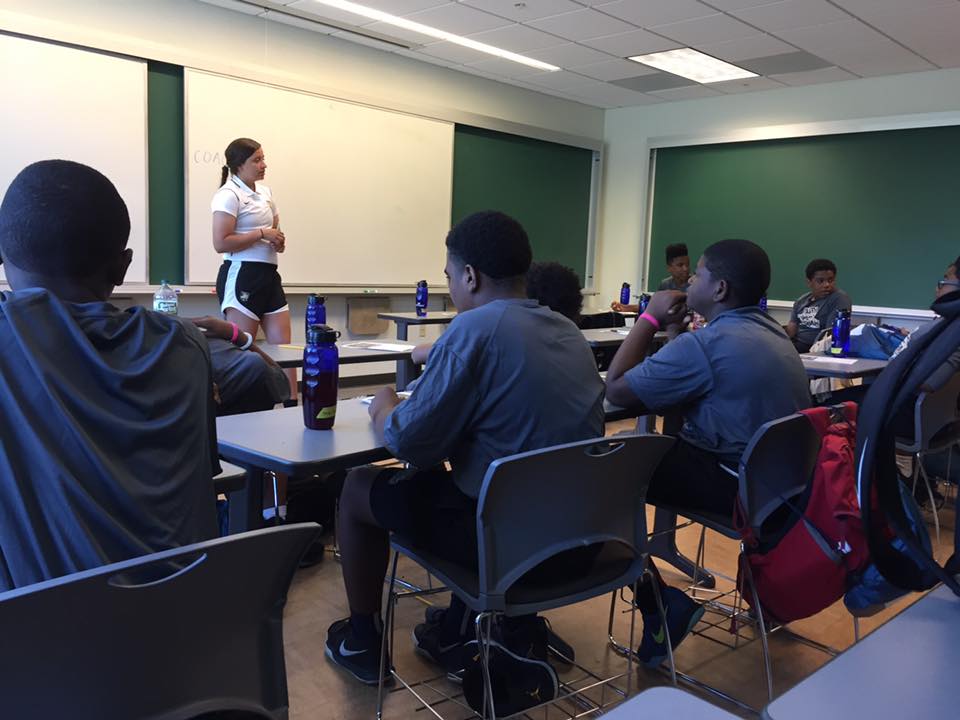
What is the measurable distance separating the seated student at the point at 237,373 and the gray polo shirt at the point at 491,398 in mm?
860

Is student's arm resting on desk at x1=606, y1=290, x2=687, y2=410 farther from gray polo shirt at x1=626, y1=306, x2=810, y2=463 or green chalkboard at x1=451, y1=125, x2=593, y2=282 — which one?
green chalkboard at x1=451, y1=125, x2=593, y2=282

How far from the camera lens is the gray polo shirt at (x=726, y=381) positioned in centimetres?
222

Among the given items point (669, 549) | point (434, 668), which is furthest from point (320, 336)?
point (669, 549)

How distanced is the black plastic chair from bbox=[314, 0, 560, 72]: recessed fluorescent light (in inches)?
179

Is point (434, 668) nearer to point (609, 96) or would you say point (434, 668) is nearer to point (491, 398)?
point (491, 398)

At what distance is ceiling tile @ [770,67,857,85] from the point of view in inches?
258

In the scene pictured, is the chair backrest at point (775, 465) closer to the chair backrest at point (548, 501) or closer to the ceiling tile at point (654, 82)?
the chair backrest at point (548, 501)

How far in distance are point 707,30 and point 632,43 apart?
62 cm

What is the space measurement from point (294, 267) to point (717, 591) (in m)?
4.26

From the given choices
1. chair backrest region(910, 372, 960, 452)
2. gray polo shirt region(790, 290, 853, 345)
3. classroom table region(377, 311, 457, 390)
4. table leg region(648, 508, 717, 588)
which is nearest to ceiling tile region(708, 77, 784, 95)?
gray polo shirt region(790, 290, 853, 345)

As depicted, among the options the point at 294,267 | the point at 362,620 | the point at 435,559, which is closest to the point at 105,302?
the point at 435,559

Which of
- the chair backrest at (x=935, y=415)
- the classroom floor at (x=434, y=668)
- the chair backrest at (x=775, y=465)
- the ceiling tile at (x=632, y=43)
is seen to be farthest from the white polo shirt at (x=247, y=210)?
the chair backrest at (x=935, y=415)

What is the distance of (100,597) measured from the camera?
2.72 ft

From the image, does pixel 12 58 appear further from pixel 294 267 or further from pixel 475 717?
pixel 475 717
